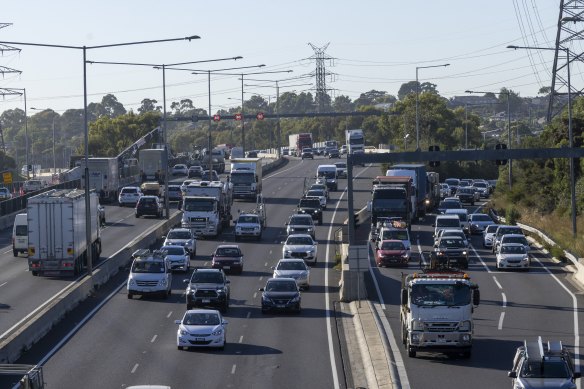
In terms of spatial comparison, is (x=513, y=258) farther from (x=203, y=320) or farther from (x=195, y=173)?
(x=195, y=173)

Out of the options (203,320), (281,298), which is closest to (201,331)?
(203,320)

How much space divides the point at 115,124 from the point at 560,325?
5305 inches

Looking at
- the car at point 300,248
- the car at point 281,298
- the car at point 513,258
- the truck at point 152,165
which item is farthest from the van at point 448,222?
the truck at point 152,165

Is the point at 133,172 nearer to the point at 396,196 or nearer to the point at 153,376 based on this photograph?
the point at 396,196

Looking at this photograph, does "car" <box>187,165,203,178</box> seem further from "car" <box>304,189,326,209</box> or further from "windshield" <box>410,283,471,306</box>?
"windshield" <box>410,283,471,306</box>

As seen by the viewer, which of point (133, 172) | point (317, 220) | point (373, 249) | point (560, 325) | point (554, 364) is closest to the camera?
point (554, 364)

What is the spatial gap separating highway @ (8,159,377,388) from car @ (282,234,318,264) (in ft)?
10.2

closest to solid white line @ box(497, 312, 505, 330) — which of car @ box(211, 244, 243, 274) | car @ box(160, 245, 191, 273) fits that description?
car @ box(211, 244, 243, 274)

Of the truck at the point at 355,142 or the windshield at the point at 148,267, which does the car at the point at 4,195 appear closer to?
the windshield at the point at 148,267

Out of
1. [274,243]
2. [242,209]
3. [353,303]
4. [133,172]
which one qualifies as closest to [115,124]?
[133,172]

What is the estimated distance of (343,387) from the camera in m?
30.0

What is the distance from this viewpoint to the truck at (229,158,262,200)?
9112 cm

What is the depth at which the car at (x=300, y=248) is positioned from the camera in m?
58.9

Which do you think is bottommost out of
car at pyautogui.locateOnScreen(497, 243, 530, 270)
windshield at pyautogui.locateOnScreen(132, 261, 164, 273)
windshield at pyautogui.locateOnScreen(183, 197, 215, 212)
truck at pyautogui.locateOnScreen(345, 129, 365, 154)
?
car at pyautogui.locateOnScreen(497, 243, 530, 270)
